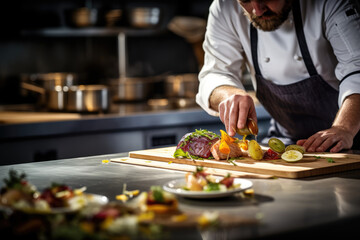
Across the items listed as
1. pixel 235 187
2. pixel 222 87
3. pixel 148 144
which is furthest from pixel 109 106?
pixel 235 187

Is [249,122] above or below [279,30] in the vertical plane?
below

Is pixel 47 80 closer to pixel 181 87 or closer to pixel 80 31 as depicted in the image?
pixel 80 31

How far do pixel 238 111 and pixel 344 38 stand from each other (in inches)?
24.7

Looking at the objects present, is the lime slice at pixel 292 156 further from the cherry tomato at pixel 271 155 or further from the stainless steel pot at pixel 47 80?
the stainless steel pot at pixel 47 80

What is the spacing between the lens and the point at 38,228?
3.85 feet

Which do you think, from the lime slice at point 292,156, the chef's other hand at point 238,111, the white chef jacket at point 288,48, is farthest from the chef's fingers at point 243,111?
the white chef jacket at point 288,48

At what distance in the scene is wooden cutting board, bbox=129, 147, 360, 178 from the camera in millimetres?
1861

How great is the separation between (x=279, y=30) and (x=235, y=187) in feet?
4.37

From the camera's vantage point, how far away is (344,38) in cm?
251

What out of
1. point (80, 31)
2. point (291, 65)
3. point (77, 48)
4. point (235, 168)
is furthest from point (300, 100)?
point (77, 48)

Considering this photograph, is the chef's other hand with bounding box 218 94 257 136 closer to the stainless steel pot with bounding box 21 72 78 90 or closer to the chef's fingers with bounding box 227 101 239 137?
the chef's fingers with bounding box 227 101 239 137

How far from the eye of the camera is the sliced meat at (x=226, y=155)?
209cm

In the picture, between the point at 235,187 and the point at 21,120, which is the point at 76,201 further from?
the point at 21,120

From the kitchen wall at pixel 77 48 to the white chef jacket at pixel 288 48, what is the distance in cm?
168
